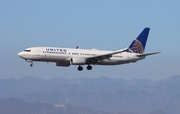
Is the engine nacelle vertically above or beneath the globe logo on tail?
beneath

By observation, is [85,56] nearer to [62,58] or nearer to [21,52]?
[62,58]

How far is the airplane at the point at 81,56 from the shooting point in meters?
109

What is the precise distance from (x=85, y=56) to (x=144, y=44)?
24088 mm

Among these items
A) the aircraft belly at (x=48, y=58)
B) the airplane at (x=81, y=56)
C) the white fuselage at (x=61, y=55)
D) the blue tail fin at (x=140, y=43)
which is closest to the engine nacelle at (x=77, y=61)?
the airplane at (x=81, y=56)

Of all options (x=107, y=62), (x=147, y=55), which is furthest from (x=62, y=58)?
(x=147, y=55)

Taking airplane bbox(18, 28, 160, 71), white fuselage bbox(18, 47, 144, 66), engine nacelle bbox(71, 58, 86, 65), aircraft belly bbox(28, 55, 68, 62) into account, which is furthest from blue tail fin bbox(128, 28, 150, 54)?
Answer: aircraft belly bbox(28, 55, 68, 62)

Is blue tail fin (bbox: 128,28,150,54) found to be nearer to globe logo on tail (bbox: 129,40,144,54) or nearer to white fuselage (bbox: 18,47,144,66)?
globe logo on tail (bbox: 129,40,144,54)

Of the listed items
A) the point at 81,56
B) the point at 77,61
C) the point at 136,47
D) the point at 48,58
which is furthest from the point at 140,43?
the point at 48,58

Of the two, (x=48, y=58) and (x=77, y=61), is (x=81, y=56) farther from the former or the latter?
(x=48, y=58)

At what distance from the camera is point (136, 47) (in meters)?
129

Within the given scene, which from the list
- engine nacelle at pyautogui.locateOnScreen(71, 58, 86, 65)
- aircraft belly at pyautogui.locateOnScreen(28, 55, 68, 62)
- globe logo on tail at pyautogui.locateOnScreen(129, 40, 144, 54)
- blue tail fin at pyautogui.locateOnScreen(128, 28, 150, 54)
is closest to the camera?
aircraft belly at pyautogui.locateOnScreen(28, 55, 68, 62)

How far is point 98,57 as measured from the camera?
114m

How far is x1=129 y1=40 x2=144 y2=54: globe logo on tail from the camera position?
127688 millimetres

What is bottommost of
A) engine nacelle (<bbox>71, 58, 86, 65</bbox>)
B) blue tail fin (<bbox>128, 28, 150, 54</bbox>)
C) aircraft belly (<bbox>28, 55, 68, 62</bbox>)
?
engine nacelle (<bbox>71, 58, 86, 65</bbox>)
